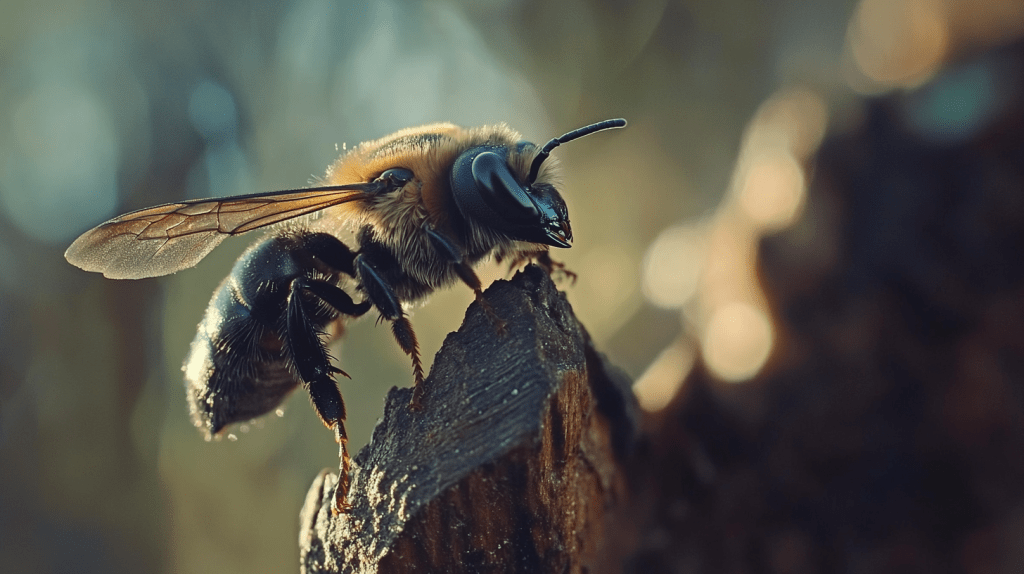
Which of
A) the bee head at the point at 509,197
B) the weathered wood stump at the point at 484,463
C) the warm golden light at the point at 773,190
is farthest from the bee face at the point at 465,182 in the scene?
the warm golden light at the point at 773,190

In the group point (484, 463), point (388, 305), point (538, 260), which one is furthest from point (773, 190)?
point (484, 463)

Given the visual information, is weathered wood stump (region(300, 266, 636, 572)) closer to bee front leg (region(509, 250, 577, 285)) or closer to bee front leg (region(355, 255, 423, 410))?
bee front leg (region(355, 255, 423, 410))

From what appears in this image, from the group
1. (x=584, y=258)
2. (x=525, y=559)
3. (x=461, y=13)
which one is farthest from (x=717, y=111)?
(x=525, y=559)

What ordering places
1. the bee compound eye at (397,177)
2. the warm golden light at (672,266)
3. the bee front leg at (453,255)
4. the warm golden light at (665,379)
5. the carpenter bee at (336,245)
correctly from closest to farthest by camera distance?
the bee front leg at (453,255), the carpenter bee at (336,245), the bee compound eye at (397,177), the warm golden light at (665,379), the warm golden light at (672,266)

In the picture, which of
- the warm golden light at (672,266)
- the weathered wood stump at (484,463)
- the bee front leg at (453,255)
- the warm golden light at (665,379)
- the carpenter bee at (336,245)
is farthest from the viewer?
the warm golden light at (672,266)

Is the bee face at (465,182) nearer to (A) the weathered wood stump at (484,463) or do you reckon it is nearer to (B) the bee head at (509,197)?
(B) the bee head at (509,197)

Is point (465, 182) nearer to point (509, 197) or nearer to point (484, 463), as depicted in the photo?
point (509, 197)
